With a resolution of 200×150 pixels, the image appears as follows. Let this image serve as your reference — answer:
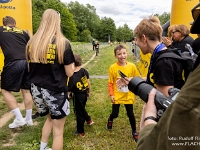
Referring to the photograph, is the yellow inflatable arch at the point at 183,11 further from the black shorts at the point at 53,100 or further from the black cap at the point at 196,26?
the black cap at the point at 196,26

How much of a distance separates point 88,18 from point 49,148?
294 feet

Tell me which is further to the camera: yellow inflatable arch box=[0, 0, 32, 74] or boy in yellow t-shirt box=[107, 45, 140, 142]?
yellow inflatable arch box=[0, 0, 32, 74]

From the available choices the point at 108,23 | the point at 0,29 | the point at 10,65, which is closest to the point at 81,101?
the point at 10,65

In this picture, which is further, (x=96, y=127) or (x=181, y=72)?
(x=96, y=127)

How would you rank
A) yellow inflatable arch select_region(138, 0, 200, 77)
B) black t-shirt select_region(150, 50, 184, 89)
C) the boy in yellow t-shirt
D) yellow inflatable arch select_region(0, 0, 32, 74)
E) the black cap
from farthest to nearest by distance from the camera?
yellow inflatable arch select_region(0, 0, 32, 74)
yellow inflatable arch select_region(138, 0, 200, 77)
the boy in yellow t-shirt
black t-shirt select_region(150, 50, 184, 89)
the black cap

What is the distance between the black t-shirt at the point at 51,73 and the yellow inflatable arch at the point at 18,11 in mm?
3784

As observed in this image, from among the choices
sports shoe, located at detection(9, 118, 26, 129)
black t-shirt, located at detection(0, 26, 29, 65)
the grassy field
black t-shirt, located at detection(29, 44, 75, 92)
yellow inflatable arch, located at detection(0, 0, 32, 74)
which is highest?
yellow inflatable arch, located at detection(0, 0, 32, 74)

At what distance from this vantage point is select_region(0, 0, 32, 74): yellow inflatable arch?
18.6 feet

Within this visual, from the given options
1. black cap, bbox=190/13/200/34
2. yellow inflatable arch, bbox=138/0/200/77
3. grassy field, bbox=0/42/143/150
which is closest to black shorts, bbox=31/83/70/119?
grassy field, bbox=0/42/143/150

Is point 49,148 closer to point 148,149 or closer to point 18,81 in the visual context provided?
point 18,81

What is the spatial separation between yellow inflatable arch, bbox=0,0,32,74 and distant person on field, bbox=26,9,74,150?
378cm

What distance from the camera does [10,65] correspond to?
3.90 m

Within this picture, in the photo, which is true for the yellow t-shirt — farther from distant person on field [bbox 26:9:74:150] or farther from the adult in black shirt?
the adult in black shirt

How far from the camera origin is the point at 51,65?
2496 mm
